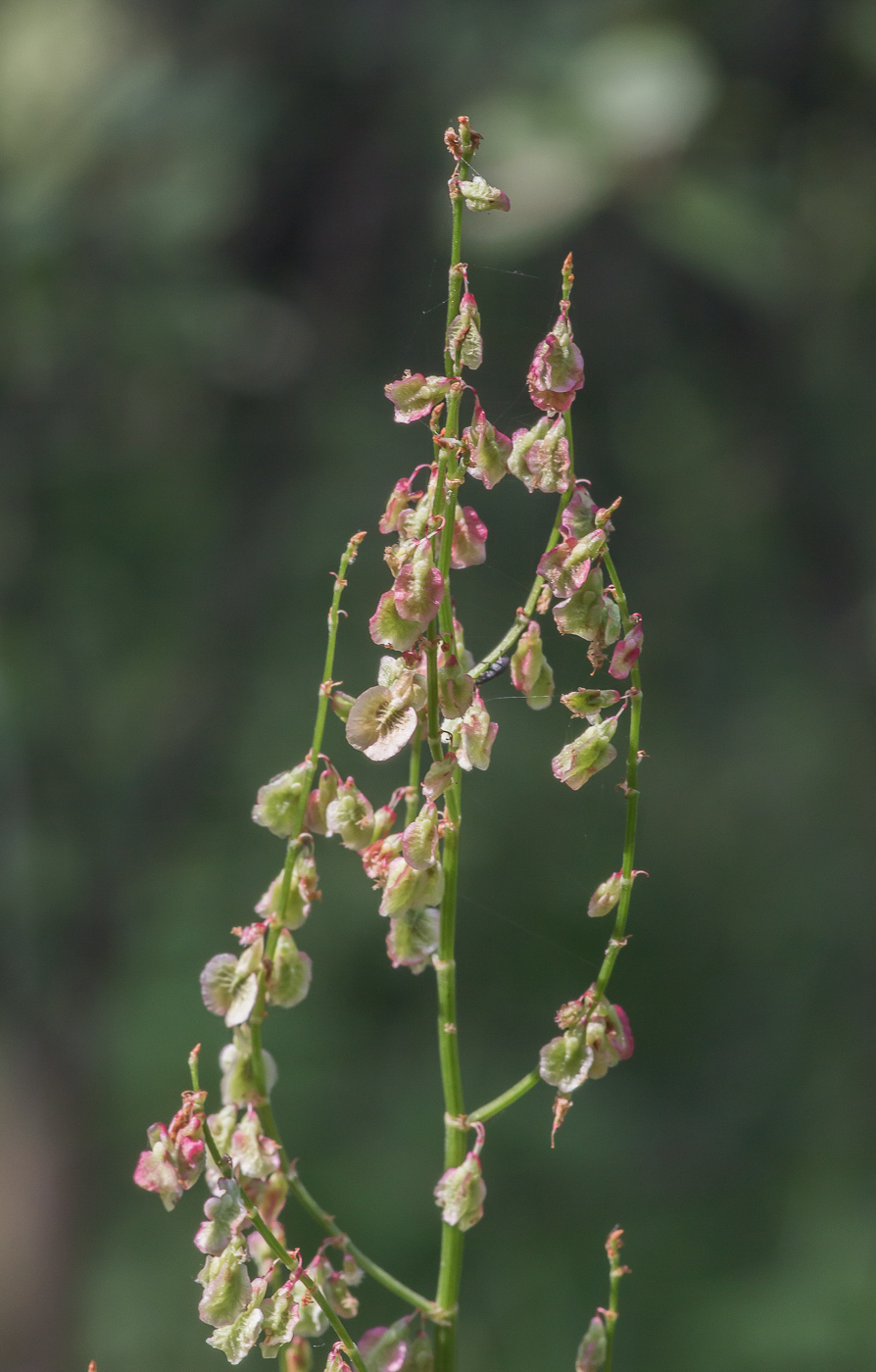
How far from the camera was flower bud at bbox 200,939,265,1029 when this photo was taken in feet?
0.95

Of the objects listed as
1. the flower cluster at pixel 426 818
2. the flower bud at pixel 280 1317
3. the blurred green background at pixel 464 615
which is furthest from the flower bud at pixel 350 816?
the blurred green background at pixel 464 615

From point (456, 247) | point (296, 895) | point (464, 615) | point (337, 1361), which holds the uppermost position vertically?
point (464, 615)

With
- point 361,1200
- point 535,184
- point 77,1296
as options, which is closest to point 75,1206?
point 77,1296

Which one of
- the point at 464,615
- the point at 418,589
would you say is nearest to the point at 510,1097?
the point at 418,589

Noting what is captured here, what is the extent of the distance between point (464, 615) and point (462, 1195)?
3.64 ft

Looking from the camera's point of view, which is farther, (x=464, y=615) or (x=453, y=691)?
(x=464, y=615)

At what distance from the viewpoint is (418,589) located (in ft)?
0.87

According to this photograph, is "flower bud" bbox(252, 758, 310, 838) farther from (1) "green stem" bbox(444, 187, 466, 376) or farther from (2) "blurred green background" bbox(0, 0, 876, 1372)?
(2) "blurred green background" bbox(0, 0, 876, 1372)

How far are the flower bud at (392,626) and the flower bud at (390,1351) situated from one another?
168 millimetres

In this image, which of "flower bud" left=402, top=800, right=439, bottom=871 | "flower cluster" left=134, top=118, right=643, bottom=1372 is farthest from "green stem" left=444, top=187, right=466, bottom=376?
"flower bud" left=402, top=800, right=439, bottom=871

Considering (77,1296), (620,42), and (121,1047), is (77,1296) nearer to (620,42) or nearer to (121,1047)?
(121,1047)

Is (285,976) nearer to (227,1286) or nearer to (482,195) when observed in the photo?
(227,1286)

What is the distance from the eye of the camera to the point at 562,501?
0.95 feet

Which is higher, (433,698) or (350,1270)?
(433,698)
